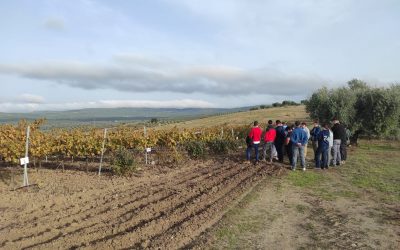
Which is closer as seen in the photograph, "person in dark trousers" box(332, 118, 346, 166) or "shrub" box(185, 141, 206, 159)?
"person in dark trousers" box(332, 118, 346, 166)

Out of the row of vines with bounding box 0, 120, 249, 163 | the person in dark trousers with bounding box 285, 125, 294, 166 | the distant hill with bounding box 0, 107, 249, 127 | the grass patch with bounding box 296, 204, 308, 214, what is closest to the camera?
the grass patch with bounding box 296, 204, 308, 214

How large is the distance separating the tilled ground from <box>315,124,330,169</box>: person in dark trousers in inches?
85.9

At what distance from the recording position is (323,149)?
16.5m

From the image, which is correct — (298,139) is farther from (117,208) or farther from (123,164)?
(117,208)

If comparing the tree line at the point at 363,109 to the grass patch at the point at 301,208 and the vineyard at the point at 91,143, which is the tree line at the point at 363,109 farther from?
the grass patch at the point at 301,208

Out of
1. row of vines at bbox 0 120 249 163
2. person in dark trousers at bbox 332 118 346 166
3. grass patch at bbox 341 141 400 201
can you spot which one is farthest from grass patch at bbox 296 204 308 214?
row of vines at bbox 0 120 249 163

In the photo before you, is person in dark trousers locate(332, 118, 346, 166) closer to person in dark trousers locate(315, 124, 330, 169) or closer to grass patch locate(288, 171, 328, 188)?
person in dark trousers locate(315, 124, 330, 169)

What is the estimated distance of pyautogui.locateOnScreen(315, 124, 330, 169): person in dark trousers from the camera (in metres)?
16.2

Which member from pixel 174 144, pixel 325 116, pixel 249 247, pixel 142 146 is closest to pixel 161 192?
pixel 249 247

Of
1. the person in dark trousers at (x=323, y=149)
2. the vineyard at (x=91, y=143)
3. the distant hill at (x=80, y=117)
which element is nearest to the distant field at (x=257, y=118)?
the distant hill at (x=80, y=117)

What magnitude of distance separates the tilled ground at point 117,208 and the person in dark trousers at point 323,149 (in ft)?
7.16

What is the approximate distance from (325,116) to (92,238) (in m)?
21.4

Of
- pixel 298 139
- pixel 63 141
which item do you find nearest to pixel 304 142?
Answer: pixel 298 139

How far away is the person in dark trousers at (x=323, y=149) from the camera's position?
1620 cm
